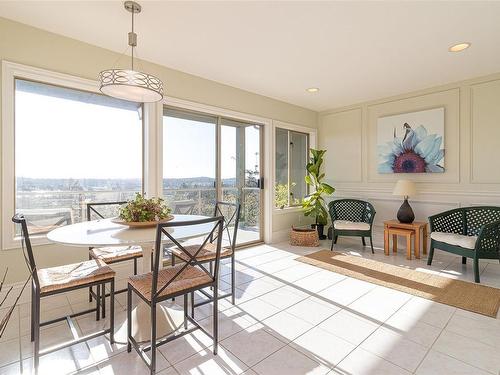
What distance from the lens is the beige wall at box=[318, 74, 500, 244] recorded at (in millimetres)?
3705

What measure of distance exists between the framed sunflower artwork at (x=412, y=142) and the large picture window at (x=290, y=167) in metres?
1.44

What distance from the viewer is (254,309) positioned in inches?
98.9

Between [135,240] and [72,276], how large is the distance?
1.92ft

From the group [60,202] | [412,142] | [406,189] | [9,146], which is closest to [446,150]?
[412,142]

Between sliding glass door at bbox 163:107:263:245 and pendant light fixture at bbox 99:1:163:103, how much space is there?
1285 millimetres

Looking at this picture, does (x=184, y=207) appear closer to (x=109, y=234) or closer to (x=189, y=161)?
(x=189, y=161)

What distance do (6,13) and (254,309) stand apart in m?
3.39

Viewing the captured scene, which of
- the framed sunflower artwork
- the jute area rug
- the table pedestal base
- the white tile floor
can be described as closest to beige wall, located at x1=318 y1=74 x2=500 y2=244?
the framed sunflower artwork

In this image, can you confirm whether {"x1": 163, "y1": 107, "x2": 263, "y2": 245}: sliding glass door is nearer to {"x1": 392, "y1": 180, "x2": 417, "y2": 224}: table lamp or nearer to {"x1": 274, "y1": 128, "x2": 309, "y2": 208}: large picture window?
{"x1": 274, "y1": 128, "x2": 309, "y2": 208}: large picture window

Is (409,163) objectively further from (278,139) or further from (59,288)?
(59,288)

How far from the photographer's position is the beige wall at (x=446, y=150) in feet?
12.2

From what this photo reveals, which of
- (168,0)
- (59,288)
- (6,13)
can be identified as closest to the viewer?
(59,288)

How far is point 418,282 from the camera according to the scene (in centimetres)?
310

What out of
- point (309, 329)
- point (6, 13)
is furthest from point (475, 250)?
point (6, 13)
